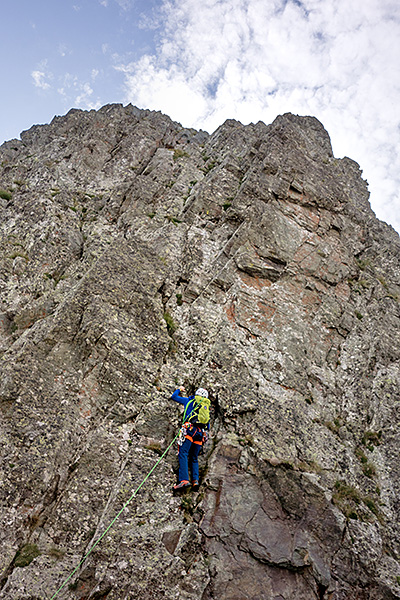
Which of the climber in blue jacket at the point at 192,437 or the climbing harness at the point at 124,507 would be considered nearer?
the climbing harness at the point at 124,507

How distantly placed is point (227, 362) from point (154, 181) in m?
14.8

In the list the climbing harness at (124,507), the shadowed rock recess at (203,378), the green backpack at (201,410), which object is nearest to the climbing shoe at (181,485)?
the shadowed rock recess at (203,378)

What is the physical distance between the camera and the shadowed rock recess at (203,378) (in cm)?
1157

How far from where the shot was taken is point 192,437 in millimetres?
13266

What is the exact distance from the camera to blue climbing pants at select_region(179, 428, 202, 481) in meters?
12.8

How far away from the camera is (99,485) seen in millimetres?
12633

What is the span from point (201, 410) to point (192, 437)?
976 millimetres

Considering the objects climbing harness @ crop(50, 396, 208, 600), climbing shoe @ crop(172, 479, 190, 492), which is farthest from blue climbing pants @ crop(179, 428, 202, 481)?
climbing harness @ crop(50, 396, 208, 600)

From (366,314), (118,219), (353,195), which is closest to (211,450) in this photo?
(366,314)

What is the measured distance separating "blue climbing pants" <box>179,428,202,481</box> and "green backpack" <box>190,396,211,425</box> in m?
0.52

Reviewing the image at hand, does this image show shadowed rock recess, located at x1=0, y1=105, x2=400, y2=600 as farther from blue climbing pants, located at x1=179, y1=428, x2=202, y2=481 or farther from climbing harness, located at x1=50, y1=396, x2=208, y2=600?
blue climbing pants, located at x1=179, y1=428, x2=202, y2=481

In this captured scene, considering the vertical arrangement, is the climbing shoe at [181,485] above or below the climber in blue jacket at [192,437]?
below

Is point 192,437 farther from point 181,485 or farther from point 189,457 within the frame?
point 181,485

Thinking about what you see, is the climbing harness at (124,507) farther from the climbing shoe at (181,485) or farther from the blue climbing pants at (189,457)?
the climbing shoe at (181,485)
